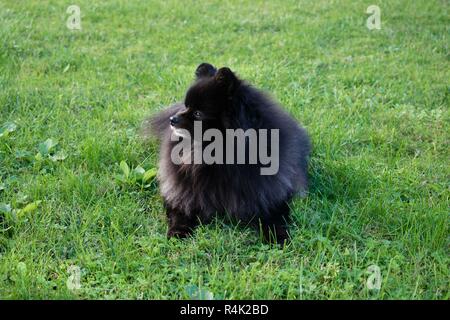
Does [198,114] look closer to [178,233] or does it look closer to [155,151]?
[178,233]

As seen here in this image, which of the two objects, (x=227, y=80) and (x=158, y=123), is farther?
(x=158, y=123)

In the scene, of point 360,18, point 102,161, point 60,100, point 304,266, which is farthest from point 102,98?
point 360,18

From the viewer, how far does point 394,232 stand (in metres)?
3.33

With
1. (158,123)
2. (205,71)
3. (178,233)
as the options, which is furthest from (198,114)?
(158,123)

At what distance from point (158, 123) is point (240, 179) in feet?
4.36

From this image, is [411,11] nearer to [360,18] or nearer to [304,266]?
[360,18]

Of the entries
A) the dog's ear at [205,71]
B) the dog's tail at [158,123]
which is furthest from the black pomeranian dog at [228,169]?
the dog's tail at [158,123]

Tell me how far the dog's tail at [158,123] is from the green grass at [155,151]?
108mm

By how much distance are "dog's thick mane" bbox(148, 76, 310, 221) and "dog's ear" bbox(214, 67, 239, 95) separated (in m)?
0.05

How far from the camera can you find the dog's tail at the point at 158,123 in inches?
165

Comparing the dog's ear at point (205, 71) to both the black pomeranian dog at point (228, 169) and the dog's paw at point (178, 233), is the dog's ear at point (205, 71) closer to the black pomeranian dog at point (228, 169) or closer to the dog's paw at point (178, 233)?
the black pomeranian dog at point (228, 169)

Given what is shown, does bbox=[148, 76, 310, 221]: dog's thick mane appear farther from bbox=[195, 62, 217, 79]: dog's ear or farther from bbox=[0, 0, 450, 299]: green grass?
bbox=[195, 62, 217, 79]: dog's ear

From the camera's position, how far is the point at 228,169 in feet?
10.5

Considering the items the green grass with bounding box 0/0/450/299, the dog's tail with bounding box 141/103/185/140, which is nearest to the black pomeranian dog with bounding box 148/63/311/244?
the green grass with bounding box 0/0/450/299
